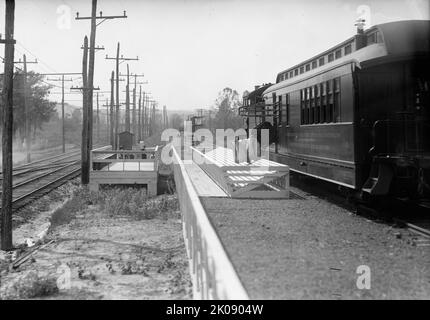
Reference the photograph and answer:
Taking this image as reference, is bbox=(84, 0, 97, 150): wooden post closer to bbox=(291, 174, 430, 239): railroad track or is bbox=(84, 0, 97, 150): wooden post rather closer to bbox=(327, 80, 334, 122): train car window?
bbox=(291, 174, 430, 239): railroad track

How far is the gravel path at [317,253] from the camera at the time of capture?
5.70 metres

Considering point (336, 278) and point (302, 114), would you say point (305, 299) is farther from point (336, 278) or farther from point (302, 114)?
point (302, 114)

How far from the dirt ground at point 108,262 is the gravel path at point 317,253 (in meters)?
0.97

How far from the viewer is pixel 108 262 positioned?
9.03 m

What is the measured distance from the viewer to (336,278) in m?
6.08

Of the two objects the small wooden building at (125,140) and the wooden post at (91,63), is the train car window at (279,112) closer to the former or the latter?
the wooden post at (91,63)

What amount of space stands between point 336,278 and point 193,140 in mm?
30731

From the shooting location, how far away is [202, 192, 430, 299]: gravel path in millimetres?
5703

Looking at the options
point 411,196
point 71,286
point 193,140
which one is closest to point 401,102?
point 411,196

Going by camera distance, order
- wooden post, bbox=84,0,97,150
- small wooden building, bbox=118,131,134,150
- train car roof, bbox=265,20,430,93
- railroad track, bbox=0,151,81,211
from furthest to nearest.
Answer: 1. small wooden building, bbox=118,131,134,150
2. wooden post, bbox=84,0,97,150
3. railroad track, bbox=0,151,81,211
4. train car roof, bbox=265,20,430,93

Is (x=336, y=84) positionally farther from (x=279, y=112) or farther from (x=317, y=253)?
(x=279, y=112)

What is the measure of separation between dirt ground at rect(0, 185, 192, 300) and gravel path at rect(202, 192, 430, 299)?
3.18 feet

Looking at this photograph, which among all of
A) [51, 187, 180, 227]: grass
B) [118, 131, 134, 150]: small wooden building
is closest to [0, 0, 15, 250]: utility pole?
[51, 187, 180, 227]: grass

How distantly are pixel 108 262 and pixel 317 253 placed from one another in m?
3.67
